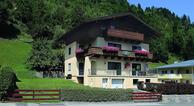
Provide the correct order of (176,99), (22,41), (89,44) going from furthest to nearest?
(22,41), (89,44), (176,99)

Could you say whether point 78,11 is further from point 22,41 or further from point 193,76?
point 193,76

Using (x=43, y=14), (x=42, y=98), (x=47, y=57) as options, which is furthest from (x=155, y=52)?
(x=42, y=98)

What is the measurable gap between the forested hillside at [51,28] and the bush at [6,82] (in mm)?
38792

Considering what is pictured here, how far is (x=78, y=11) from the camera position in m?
107

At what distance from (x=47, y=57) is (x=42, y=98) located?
128 feet

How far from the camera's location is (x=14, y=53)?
8344cm

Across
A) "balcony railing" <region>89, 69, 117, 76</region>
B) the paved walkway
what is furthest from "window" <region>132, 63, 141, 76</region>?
the paved walkway

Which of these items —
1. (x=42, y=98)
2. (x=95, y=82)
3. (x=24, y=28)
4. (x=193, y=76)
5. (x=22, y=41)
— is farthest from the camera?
(x=24, y=28)

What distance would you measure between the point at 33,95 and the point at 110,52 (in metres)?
22.0

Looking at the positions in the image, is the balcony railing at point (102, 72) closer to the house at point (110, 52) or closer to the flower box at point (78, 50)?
the house at point (110, 52)

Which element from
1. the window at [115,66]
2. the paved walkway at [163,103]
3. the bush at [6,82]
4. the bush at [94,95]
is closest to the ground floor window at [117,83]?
the window at [115,66]

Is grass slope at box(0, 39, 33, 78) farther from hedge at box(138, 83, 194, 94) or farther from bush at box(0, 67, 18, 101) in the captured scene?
bush at box(0, 67, 18, 101)

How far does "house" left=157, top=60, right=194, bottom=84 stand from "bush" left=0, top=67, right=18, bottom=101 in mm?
43632

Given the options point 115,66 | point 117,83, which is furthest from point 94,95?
point 115,66
